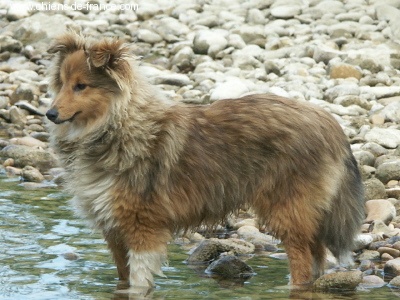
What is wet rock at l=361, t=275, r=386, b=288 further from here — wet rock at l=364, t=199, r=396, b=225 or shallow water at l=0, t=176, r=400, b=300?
wet rock at l=364, t=199, r=396, b=225

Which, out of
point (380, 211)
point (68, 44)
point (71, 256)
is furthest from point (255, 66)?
point (68, 44)

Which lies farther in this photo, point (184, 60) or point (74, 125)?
point (184, 60)

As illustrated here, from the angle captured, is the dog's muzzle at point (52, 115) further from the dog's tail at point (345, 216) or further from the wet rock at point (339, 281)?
the wet rock at point (339, 281)

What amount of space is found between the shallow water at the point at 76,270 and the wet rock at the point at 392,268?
1.24ft

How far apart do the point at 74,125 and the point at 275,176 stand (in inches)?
64.3

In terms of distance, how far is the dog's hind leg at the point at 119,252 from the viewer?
731cm

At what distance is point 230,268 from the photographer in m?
7.72

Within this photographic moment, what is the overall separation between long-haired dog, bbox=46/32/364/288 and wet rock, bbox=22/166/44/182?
383 cm

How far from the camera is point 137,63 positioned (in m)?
7.39

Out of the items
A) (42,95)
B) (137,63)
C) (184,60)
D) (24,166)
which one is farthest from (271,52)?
(137,63)

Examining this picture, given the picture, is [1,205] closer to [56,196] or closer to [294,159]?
[56,196]

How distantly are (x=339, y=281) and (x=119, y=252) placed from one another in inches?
68.9

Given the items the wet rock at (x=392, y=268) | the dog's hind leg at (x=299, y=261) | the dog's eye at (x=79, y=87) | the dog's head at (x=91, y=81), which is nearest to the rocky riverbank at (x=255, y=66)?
the wet rock at (x=392, y=268)

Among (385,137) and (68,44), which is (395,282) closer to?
(68,44)
